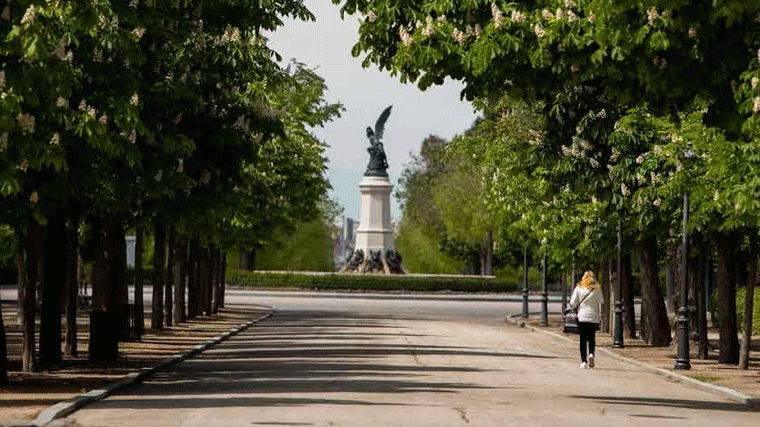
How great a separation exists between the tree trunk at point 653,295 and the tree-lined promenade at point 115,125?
1363cm

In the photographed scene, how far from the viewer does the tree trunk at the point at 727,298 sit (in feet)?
109

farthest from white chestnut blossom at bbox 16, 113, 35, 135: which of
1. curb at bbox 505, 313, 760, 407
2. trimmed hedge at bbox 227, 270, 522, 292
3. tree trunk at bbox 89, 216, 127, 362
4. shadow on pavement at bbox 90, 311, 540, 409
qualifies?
trimmed hedge at bbox 227, 270, 522, 292

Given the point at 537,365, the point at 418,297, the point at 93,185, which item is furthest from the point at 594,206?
the point at 418,297

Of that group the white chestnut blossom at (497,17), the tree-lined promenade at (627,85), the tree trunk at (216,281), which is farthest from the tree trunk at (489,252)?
the white chestnut blossom at (497,17)

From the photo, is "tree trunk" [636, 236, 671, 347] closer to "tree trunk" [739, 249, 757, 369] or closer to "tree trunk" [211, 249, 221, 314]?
"tree trunk" [739, 249, 757, 369]

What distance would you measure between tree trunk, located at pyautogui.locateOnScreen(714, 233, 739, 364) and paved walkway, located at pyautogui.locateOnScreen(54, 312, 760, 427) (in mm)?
1929

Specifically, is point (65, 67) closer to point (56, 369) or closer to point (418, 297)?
point (56, 369)

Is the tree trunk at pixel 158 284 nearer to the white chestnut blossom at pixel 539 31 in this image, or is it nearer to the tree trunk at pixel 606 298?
the tree trunk at pixel 606 298

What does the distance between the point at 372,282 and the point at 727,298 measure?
68.0m

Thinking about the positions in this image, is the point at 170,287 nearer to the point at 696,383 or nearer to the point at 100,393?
the point at 696,383

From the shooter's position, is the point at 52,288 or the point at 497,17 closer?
the point at 497,17

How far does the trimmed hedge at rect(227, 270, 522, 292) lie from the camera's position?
101250 millimetres

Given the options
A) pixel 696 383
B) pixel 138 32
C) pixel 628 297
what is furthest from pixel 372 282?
pixel 138 32

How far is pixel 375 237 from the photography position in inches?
4296
